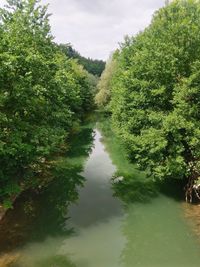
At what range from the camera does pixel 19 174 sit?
58.7 ft

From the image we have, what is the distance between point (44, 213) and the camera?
20500 mm

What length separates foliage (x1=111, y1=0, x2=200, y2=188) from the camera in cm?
2086

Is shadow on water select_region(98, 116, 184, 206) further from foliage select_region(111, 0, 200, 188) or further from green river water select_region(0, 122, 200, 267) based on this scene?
foliage select_region(111, 0, 200, 188)

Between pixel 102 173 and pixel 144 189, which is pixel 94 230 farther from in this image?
pixel 102 173

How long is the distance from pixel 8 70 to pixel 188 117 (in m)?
11.1

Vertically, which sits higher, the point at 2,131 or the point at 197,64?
the point at 197,64

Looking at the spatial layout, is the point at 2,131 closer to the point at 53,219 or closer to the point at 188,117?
the point at 53,219

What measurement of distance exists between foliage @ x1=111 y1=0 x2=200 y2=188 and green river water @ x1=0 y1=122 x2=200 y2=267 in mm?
2834

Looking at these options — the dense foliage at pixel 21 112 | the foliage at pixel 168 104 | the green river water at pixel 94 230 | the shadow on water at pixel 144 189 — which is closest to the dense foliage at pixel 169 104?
the foliage at pixel 168 104

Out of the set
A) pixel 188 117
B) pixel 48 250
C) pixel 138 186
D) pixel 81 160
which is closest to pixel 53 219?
pixel 48 250

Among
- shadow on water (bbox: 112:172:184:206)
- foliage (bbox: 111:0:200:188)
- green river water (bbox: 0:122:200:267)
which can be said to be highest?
foliage (bbox: 111:0:200:188)

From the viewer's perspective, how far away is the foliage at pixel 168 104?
20.9 metres

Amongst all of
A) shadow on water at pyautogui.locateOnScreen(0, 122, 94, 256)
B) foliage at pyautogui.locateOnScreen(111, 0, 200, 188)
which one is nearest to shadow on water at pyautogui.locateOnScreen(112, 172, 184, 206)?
foliage at pyautogui.locateOnScreen(111, 0, 200, 188)

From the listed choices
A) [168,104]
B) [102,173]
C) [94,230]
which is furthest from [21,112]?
[102,173]
